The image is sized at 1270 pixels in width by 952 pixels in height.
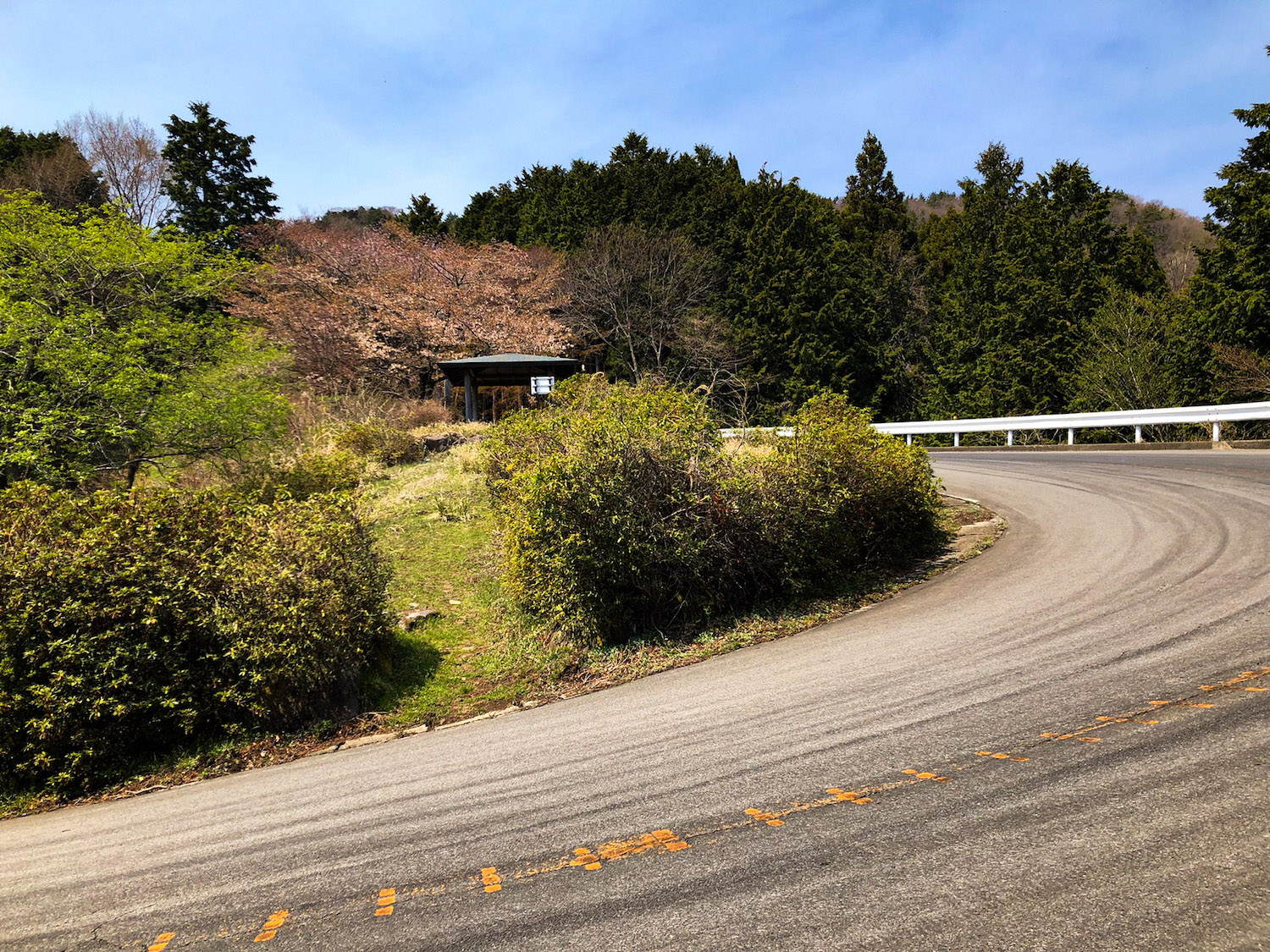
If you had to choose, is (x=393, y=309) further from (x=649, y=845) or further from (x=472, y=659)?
(x=649, y=845)

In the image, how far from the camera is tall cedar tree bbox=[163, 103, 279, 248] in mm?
39312

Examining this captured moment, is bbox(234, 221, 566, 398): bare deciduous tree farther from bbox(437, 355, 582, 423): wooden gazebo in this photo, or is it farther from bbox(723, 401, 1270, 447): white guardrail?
bbox(723, 401, 1270, 447): white guardrail

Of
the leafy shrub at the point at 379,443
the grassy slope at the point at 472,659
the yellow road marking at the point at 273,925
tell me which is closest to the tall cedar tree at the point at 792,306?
the leafy shrub at the point at 379,443

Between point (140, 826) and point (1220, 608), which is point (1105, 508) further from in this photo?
point (140, 826)

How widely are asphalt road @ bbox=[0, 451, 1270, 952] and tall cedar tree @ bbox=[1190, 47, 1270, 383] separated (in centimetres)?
1891

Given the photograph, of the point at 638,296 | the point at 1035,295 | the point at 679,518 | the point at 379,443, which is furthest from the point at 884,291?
the point at 679,518

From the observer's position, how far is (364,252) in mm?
34250

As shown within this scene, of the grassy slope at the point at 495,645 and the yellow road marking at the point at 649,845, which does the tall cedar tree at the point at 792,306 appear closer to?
the grassy slope at the point at 495,645

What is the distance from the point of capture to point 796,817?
3.15 meters

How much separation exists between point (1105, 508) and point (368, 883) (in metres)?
9.37

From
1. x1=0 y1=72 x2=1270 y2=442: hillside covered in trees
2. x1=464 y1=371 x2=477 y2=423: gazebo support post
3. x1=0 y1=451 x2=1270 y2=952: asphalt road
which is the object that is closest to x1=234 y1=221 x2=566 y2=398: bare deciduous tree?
x1=0 y1=72 x2=1270 y2=442: hillside covered in trees

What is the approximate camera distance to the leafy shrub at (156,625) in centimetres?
554

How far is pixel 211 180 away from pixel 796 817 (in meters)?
49.5

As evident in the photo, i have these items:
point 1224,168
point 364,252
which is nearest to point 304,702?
point 1224,168
